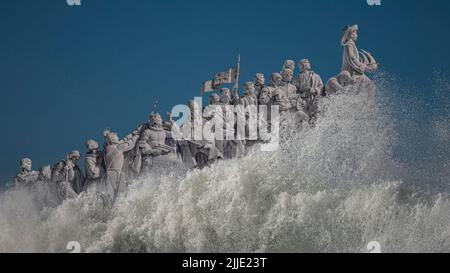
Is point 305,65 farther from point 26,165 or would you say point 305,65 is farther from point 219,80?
point 26,165

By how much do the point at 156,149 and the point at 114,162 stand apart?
923 mm

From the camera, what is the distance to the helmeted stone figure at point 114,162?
83.8 feet

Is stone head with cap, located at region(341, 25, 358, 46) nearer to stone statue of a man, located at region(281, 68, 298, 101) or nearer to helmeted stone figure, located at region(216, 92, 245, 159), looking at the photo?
stone statue of a man, located at region(281, 68, 298, 101)

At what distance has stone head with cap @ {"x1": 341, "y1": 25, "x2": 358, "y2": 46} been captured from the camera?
25.9 m

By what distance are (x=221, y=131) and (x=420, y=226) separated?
4.63 meters

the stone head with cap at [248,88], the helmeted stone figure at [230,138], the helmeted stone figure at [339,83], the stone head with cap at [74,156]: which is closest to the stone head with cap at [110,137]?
the stone head with cap at [74,156]

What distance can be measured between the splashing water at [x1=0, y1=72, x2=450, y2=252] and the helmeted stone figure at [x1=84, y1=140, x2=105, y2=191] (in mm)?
341

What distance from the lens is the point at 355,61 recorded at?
25719mm

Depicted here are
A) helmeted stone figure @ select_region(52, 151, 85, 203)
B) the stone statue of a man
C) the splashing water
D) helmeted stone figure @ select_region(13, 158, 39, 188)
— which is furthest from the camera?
helmeted stone figure @ select_region(13, 158, 39, 188)

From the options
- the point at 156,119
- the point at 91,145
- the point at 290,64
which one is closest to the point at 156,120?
the point at 156,119

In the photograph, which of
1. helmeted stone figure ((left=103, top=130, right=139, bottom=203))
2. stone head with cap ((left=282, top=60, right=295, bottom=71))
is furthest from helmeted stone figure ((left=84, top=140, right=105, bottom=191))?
stone head with cap ((left=282, top=60, right=295, bottom=71))
